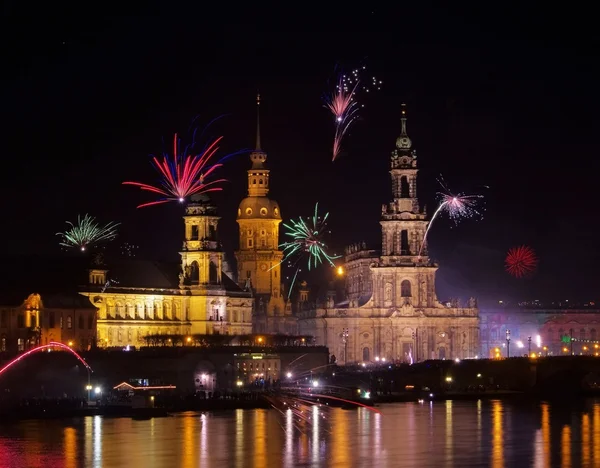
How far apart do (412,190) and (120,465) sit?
299 ft

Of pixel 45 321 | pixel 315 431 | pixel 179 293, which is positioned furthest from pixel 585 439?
pixel 179 293

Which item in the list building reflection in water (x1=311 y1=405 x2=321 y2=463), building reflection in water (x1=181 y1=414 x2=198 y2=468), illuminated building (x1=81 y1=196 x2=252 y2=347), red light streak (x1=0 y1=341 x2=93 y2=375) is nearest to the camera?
building reflection in water (x1=181 y1=414 x2=198 y2=468)

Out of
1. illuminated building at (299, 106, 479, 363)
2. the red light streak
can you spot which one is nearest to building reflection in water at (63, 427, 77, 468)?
the red light streak

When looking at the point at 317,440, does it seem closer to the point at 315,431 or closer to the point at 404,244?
the point at 315,431

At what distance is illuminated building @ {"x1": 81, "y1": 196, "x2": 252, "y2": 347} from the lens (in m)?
180

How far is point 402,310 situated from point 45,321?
4514 cm

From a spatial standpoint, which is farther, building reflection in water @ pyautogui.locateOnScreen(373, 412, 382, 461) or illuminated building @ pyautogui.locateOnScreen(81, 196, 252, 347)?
illuminated building @ pyautogui.locateOnScreen(81, 196, 252, 347)

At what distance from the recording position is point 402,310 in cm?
19388

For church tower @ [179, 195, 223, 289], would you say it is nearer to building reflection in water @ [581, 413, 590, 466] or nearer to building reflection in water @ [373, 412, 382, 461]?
building reflection in water @ [373, 412, 382, 461]

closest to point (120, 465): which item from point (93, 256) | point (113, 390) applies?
point (113, 390)

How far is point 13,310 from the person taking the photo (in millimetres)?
161875

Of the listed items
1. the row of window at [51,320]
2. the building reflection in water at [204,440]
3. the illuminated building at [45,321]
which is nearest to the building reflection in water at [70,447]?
the building reflection in water at [204,440]

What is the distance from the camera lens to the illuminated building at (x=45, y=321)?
161125mm

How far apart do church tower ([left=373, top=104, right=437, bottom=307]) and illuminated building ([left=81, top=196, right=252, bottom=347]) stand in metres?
18.4
